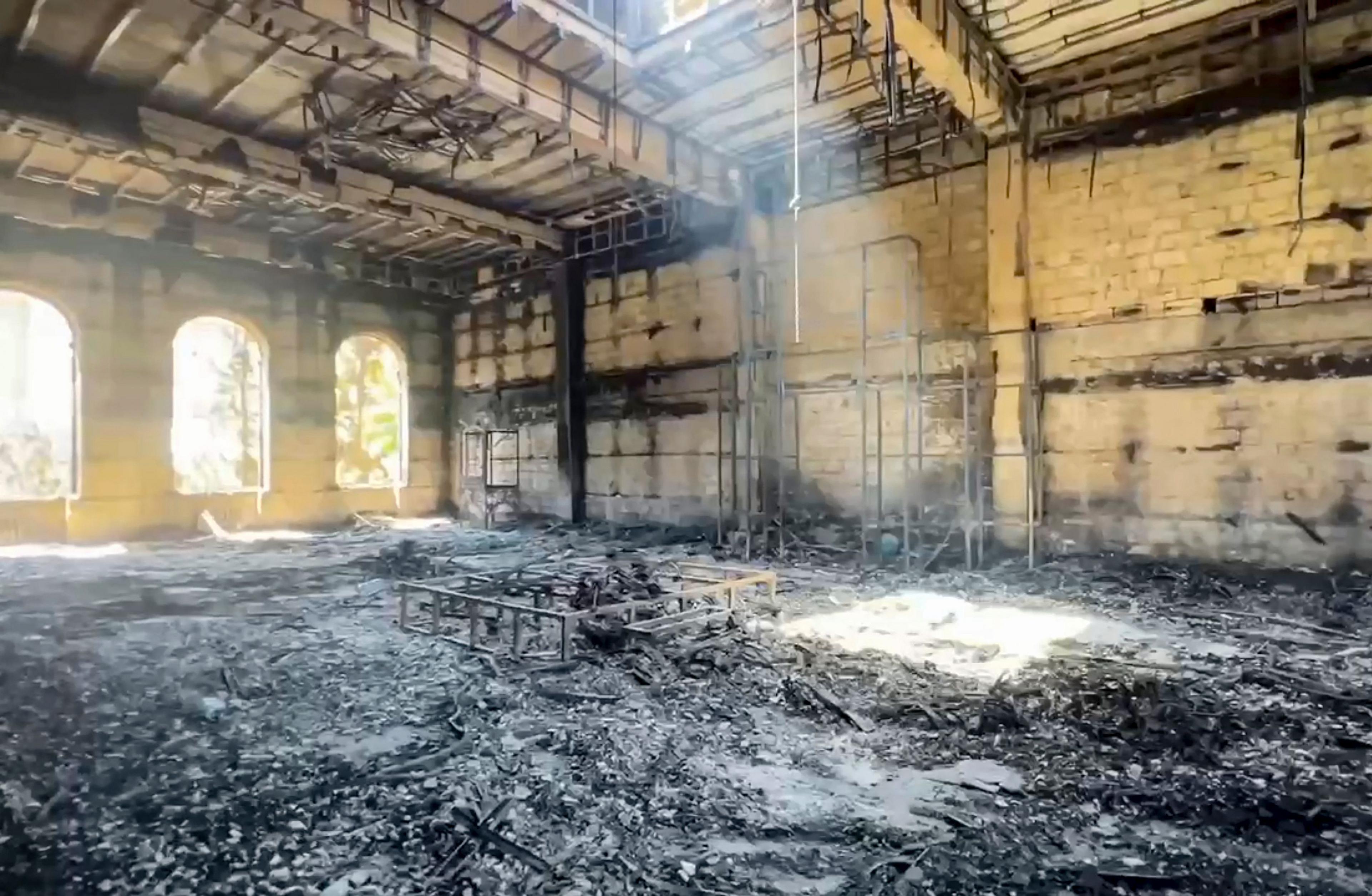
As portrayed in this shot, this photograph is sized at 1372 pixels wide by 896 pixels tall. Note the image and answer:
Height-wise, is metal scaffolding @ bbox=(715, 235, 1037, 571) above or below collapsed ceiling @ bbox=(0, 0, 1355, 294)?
below

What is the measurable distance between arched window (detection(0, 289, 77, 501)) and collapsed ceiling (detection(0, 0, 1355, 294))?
420 cm

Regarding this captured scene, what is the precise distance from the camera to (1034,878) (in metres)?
2.84

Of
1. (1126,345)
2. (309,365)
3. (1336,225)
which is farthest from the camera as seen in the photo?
(309,365)

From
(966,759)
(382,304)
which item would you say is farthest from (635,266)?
(966,759)

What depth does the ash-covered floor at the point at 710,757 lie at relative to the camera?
2932 mm

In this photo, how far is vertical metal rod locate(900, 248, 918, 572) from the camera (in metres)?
9.99

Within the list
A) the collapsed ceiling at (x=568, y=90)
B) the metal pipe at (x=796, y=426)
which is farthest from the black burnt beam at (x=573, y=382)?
the metal pipe at (x=796, y=426)

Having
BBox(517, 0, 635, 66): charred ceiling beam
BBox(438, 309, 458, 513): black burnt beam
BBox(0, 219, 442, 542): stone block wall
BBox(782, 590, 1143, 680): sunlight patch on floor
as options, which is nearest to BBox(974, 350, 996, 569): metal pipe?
BBox(782, 590, 1143, 680): sunlight patch on floor

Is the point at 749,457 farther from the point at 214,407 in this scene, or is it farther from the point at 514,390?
the point at 214,407

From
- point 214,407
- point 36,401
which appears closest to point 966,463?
point 214,407

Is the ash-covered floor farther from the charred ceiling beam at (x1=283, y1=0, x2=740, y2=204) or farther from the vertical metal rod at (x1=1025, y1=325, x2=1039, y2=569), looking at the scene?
the charred ceiling beam at (x1=283, y1=0, x2=740, y2=204)

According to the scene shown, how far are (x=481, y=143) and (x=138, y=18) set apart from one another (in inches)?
166

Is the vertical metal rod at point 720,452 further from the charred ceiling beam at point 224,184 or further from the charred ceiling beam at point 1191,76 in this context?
the charred ceiling beam at point 1191,76

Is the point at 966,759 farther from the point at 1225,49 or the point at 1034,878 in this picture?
the point at 1225,49
